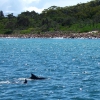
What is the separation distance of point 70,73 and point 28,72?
5.90m

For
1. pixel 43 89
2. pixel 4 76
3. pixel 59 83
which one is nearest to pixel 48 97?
pixel 43 89

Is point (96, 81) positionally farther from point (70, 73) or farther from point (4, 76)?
point (4, 76)

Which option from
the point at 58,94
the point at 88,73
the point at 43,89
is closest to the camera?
the point at 58,94

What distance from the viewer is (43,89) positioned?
114 feet

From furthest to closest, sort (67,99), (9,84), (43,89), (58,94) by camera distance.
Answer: (9,84), (43,89), (58,94), (67,99)

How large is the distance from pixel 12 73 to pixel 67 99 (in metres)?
17.6

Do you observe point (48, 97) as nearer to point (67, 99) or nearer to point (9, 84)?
point (67, 99)

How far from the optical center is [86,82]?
38.8 metres

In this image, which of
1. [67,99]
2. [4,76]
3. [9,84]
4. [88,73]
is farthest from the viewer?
[88,73]

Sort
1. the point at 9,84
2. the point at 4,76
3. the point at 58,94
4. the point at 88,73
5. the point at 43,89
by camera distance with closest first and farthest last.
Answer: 1. the point at 58,94
2. the point at 43,89
3. the point at 9,84
4. the point at 4,76
5. the point at 88,73

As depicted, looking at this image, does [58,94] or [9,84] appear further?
[9,84]

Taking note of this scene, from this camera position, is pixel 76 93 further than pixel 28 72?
No

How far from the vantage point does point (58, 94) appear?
107 feet

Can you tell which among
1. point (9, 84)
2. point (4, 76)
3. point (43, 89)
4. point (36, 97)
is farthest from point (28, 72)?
point (36, 97)
